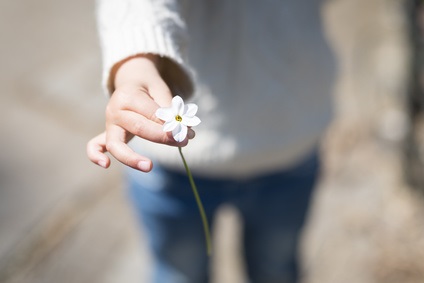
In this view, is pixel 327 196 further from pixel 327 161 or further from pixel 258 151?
pixel 258 151

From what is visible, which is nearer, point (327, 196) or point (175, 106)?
point (175, 106)

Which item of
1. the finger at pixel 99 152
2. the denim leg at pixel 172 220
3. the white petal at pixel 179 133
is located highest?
the denim leg at pixel 172 220

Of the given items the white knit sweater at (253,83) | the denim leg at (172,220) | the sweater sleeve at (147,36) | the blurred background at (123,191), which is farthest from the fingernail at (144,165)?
the blurred background at (123,191)

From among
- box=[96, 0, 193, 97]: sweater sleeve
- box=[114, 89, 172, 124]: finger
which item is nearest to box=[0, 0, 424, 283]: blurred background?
box=[96, 0, 193, 97]: sweater sleeve

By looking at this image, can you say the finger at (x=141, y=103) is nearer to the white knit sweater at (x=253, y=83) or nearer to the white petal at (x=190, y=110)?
the white petal at (x=190, y=110)

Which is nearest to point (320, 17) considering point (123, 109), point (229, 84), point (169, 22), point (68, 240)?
point (229, 84)

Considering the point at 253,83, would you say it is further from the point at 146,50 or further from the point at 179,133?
the point at 179,133
